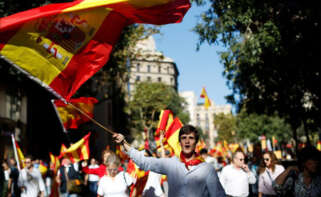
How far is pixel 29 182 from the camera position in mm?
8461

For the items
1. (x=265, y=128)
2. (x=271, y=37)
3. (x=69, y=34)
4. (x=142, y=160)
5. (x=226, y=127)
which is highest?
(x=271, y=37)

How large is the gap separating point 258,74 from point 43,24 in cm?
1002

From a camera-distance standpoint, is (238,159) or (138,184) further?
(238,159)

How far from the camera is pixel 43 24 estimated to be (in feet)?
14.8

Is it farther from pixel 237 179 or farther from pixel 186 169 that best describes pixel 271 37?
pixel 186 169

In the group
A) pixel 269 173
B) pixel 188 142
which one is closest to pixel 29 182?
pixel 269 173

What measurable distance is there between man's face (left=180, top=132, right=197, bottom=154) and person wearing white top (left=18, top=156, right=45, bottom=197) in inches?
→ 215

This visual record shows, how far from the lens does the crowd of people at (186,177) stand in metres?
3.88

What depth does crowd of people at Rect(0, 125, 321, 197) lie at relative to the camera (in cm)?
388

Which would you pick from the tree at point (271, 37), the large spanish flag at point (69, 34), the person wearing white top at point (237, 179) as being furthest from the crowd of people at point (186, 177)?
the tree at point (271, 37)

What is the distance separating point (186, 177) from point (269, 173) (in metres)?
3.61

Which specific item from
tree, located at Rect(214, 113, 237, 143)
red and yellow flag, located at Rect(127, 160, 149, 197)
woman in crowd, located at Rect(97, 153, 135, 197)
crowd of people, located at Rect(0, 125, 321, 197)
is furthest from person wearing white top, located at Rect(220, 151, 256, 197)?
tree, located at Rect(214, 113, 237, 143)

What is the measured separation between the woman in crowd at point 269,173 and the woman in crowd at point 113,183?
253cm

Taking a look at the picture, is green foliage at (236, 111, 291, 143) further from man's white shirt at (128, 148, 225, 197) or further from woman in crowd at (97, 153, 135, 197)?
man's white shirt at (128, 148, 225, 197)
